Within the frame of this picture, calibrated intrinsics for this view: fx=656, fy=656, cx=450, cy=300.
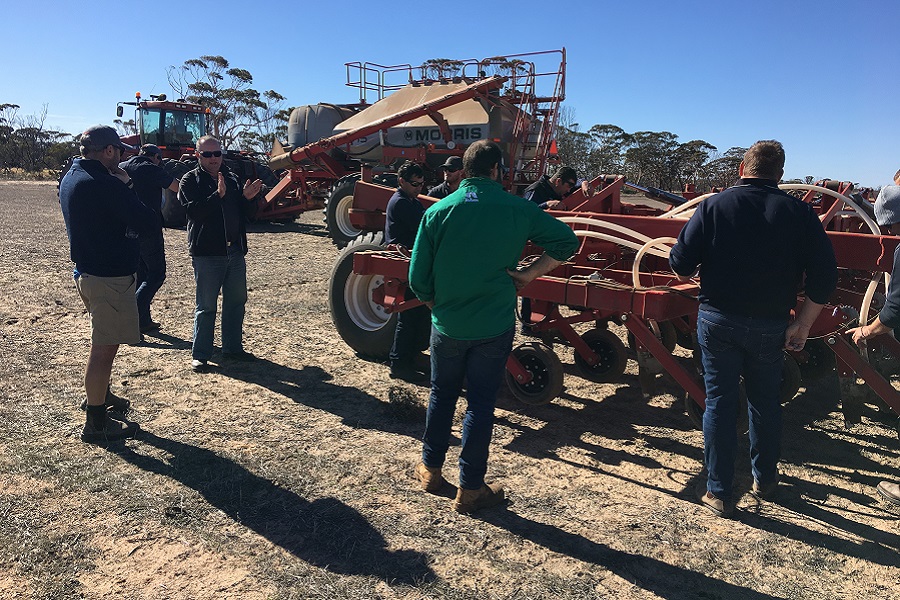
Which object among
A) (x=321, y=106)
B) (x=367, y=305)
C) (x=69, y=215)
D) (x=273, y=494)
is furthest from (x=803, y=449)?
(x=321, y=106)

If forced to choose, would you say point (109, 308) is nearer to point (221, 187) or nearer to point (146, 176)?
point (221, 187)

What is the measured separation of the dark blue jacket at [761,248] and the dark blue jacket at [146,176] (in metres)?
4.20

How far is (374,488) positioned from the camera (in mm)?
3334

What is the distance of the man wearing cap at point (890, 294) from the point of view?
3062mm

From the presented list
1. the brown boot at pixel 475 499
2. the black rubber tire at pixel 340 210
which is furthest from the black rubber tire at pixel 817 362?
the black rubber tire at pixel 340 210

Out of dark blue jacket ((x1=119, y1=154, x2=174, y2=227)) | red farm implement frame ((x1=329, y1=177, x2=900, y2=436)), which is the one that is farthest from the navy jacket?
dark blue jacket ((x1=119, y1=154, x2=174, y2=227))

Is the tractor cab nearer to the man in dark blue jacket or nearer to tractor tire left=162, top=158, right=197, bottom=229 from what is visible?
tractor tire left=162, top=158, right=197, bottom=229

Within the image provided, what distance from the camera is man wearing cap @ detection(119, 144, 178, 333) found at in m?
5.52

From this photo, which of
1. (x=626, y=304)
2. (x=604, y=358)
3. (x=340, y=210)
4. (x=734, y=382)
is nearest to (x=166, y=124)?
(x=340, y=210)

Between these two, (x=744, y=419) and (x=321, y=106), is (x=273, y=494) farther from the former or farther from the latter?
(x=321, y=106)

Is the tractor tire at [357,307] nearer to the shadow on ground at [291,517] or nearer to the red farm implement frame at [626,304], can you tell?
the red farm implement frame at [626,304]

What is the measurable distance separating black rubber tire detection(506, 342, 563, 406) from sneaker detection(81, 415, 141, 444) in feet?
7.75

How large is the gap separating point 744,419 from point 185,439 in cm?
319

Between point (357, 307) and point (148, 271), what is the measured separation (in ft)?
6.53
